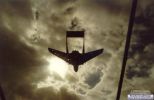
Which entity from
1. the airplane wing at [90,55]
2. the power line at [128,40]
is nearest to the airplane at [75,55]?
the airplane wing at [90,55]

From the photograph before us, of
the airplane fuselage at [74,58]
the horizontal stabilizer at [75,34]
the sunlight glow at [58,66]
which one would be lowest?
the sunlight glow at [58,66]

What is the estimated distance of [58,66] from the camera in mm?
10086

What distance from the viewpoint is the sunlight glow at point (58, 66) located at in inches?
390

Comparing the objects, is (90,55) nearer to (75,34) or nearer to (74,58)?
(74,58)

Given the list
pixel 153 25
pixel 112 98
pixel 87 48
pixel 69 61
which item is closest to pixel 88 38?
pixel 87 48

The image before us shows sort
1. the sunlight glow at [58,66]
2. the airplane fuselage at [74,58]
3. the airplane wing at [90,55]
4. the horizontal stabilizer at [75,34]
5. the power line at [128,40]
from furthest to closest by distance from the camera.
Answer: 1. the sunlight glow at [58,66]
2. the airplane wing at [90,55]
3. the airplane fuselage at [74,58]
4. the horizontal stabilizer at [75,34]
5. the power line at [128,40]

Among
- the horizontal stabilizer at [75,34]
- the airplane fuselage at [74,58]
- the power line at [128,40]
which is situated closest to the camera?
the power line at [128,40]

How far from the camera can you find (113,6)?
893cm

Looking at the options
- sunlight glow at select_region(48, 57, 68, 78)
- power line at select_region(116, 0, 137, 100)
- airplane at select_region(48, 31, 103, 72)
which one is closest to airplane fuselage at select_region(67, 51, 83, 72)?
airplane at select_region(48, 31, 103, 72)

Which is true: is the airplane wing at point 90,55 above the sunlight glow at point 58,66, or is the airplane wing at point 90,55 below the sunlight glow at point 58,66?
above

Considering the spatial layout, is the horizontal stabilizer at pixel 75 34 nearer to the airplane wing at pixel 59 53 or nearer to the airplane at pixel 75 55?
the airplane at pixel 75 55

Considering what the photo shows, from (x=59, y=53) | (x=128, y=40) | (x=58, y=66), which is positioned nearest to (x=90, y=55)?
(x=59, y=53)

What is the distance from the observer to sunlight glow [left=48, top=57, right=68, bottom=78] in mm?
9906

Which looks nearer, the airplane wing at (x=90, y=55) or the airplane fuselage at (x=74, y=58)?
the airplane fuselage at (x=74, y=58)
